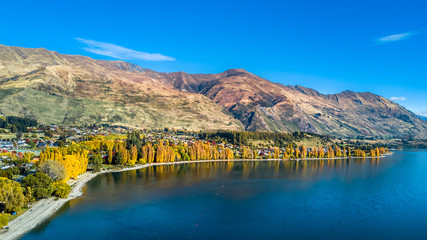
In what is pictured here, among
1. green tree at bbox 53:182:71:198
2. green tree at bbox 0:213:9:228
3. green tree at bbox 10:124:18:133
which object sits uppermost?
green tree at bbox 10:124:18:133

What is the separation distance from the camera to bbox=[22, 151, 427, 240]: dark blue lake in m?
49.1

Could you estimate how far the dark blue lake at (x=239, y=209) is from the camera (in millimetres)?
49125

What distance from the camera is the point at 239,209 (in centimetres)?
6228

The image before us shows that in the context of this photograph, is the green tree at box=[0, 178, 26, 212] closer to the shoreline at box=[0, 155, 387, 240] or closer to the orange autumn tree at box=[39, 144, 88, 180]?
the shoreline at box=[0, 155, 387, 240]

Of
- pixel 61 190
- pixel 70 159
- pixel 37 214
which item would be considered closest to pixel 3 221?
pixel 37 214

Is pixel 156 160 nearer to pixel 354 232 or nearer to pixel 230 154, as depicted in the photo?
pixel 230 154

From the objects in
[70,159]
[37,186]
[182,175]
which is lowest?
[182,175]

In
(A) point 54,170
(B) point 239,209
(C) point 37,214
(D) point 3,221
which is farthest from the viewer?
(A) point 54,170

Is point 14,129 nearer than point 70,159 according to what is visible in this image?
No

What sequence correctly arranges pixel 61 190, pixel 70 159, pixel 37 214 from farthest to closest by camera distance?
pixel 70 159
pixel 61 190
pixel 37 214

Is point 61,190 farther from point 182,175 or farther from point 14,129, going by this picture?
point 14,129

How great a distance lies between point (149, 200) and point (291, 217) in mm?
30739

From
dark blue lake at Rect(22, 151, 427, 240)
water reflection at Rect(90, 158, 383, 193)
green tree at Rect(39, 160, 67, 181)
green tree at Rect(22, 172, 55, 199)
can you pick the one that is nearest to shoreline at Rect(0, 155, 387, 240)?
green tree at Rect(22, 172, 55, 199)

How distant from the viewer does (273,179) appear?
9738 centimetres
